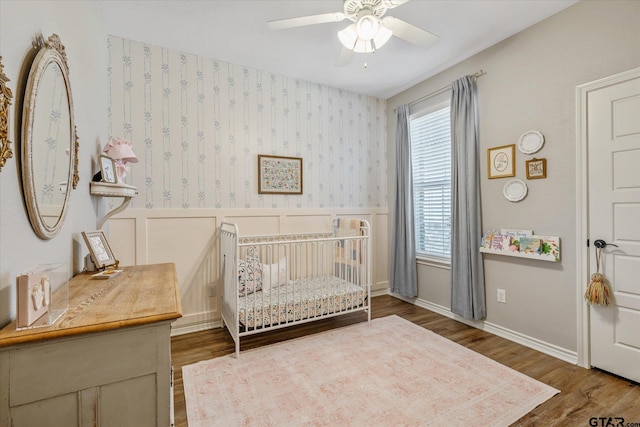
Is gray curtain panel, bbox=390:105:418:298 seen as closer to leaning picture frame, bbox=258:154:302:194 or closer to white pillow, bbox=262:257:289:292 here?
leaning picture frame, bbox=258:154:302:194

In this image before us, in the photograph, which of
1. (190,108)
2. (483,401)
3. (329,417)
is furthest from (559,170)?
(190,108)

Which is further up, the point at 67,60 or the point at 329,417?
the point at 67,60

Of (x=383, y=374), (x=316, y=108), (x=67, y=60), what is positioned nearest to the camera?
(x=67, y=60)

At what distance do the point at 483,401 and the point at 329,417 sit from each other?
2.92ft

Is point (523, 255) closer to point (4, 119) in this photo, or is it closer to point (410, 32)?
point (410, 32)

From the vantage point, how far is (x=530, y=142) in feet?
7.47

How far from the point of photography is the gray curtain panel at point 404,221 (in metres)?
3.35

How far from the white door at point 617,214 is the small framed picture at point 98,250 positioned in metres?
3.09

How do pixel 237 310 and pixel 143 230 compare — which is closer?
pixel 237 310

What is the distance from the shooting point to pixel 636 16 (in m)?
1.76

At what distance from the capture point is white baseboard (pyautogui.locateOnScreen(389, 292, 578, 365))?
2096mm

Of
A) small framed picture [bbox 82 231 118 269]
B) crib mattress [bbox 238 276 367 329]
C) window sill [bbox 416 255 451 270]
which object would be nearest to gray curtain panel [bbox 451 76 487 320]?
window sill [bbox 416 255 451 270]

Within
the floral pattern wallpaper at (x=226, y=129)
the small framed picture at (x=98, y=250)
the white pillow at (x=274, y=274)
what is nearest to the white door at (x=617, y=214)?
the floral pattern wallpaper at (x=226, y=129)

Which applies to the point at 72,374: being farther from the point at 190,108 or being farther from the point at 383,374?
the point at 190,108
